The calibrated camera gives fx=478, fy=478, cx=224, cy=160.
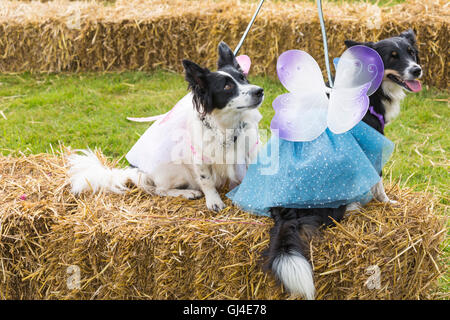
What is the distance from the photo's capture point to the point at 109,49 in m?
7.43

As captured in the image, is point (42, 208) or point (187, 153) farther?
point (187, 153)

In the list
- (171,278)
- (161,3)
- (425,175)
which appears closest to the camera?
(171,278)

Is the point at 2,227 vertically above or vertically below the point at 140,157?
below

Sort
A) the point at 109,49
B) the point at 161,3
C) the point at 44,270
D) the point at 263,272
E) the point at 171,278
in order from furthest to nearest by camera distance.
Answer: the point at 161,3 → the point at 109,49 → the point at 44,270 → the point at 171,278 → the point at 263,272

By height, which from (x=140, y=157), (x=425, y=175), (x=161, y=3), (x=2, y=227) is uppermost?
(x=161, y=3)

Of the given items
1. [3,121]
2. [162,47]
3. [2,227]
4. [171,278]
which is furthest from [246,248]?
[162,47]

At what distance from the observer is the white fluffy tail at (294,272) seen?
2527mm

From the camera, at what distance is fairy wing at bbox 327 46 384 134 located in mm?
2797

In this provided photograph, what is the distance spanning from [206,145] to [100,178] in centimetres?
85

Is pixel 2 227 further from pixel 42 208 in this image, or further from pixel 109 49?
pixel 109 49

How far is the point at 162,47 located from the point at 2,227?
4856 millimetres

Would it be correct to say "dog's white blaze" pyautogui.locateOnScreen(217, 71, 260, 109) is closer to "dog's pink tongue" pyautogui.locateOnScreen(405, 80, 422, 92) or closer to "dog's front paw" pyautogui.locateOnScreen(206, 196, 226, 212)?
"dog's front paw" pyautogui.locateOnScreen(206, 196, 226, 212)

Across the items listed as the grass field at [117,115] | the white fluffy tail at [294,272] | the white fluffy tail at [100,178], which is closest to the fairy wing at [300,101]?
the white fluffy tail at [294,272]

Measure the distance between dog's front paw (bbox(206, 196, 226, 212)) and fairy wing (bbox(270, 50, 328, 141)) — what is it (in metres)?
0.65
